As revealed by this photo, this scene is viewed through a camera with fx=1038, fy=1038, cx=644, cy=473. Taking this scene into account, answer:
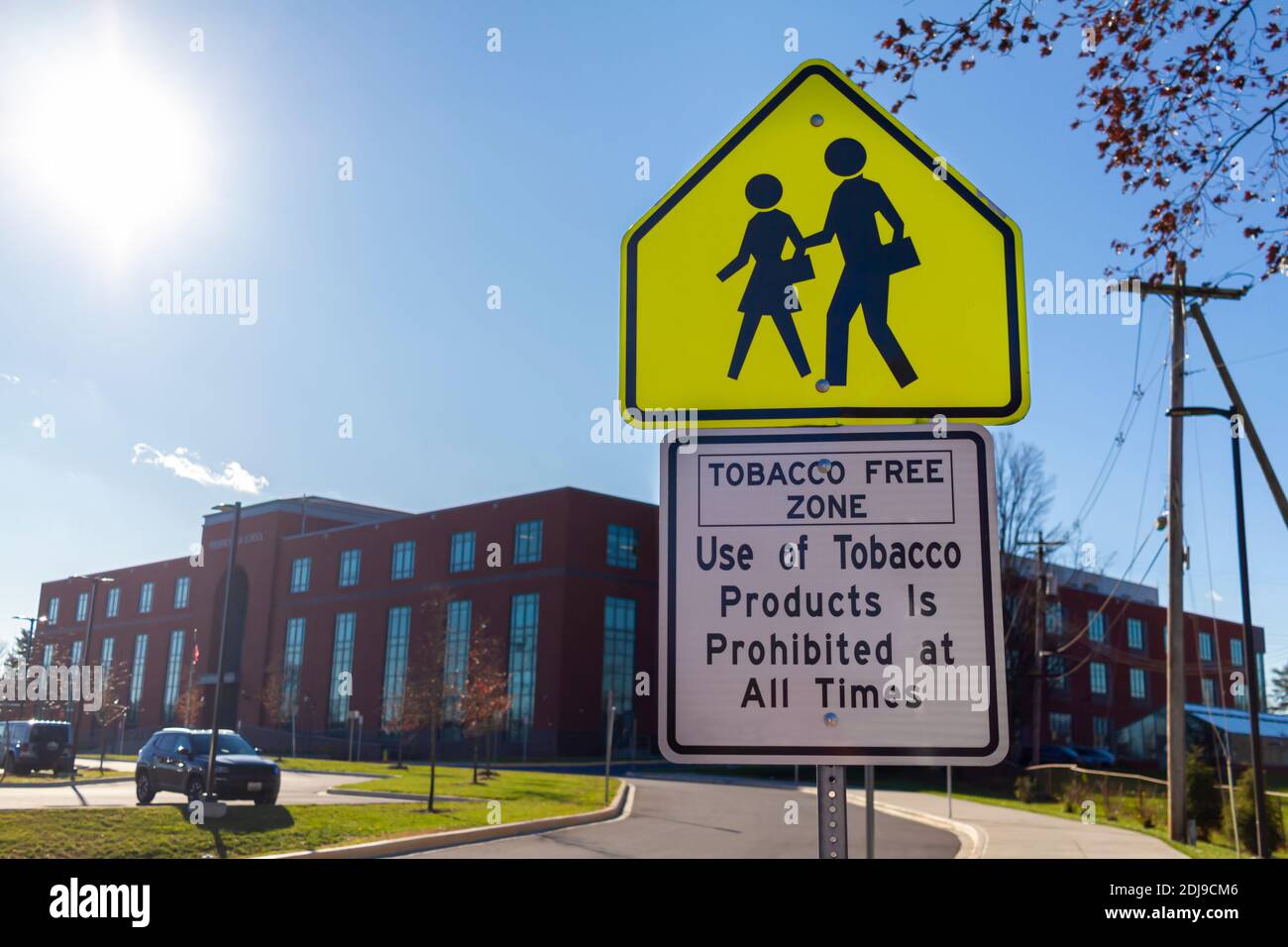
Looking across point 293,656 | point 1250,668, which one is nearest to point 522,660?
point 293,656

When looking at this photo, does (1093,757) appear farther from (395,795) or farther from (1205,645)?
(395,795)

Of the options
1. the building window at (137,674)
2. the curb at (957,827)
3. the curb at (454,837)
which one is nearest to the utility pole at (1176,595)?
the curb at (957,827)

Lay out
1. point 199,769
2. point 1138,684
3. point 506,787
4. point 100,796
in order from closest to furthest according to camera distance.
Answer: point 199,769, point 100,796, point 506,787, point 1138,684

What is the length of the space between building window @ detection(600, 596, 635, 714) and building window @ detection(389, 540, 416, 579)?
15.7m

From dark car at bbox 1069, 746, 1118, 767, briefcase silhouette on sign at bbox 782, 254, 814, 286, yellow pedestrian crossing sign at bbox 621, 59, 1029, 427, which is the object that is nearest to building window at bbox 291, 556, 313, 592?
dark car at bbox 1069, 746, 1118, 767

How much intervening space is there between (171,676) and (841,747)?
9351 centimetres

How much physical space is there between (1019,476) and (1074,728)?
117 ft

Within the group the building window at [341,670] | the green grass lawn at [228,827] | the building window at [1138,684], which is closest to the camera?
the green grass lawn at [228,827]

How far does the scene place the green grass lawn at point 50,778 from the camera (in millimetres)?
31594

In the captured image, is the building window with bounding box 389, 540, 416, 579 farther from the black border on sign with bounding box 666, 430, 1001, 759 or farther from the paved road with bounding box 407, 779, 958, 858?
the black border on sign with bounding box 666, 430, 1001, 759

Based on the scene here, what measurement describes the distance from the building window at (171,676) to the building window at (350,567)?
59.6ft

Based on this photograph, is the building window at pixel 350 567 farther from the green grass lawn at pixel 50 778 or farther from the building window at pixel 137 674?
the green grass lawn at pixel 50 778

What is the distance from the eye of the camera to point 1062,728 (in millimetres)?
76875

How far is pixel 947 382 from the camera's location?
190cm
